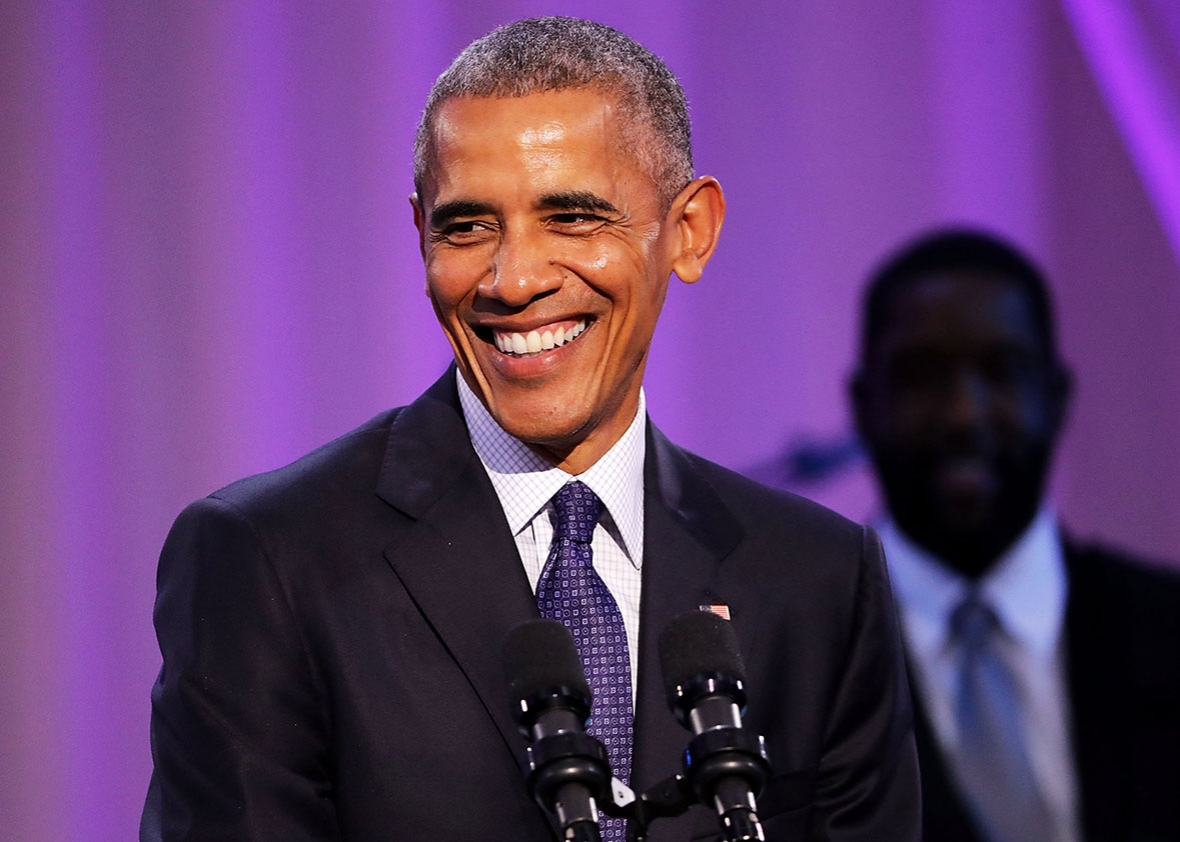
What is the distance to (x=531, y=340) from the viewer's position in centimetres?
169

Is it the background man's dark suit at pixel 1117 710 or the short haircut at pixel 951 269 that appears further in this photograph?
the short haircut at pixel 951 269

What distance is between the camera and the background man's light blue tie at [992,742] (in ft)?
9.36

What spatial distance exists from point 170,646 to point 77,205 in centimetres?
118

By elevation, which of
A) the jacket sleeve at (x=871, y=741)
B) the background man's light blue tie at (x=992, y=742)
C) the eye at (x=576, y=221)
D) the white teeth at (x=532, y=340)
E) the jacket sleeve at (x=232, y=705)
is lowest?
the background man's light blue tie at (x=992, y=742)

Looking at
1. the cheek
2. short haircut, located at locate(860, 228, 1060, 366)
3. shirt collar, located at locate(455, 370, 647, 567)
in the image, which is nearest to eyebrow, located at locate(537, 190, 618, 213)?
the cheek

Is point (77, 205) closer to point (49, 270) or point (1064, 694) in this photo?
point (49, 270)

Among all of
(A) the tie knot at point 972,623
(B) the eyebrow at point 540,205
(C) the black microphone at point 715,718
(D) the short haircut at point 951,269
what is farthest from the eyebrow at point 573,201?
(A) the tie knot at point 972,623

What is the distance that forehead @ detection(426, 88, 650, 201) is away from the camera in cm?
165

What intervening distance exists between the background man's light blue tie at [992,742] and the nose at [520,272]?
61.6 inches

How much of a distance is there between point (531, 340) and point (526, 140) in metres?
0.22

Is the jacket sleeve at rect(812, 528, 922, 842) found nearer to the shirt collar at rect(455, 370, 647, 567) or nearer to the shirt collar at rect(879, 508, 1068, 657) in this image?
the shirt collar at rect(455, 370, 647, 567)

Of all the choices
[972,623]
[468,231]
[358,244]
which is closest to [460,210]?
[468,231]

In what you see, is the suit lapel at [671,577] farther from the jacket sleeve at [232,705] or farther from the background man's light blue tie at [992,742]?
the background man's light blue tie at [992,742]

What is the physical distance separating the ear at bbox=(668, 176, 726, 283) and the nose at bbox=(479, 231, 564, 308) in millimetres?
248
